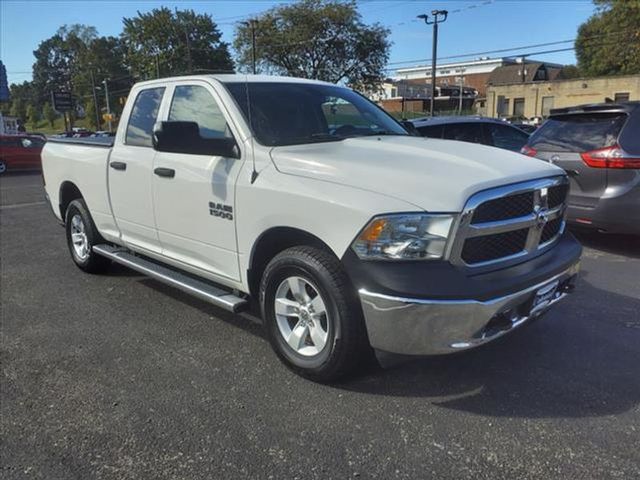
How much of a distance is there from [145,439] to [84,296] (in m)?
2.78

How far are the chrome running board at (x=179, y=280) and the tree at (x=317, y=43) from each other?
4705 centimetres

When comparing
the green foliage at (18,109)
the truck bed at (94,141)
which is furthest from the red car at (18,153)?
the green foliage at (18,109)

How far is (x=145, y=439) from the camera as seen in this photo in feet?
9.37

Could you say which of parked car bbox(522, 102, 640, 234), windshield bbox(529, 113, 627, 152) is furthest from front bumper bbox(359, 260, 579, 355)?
windshield bbox(529, 113, 627, 152)

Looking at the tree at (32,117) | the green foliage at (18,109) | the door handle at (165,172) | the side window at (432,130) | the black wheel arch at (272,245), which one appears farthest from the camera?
the green foliage at (18,109)

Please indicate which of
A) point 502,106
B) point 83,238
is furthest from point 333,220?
point 502,106

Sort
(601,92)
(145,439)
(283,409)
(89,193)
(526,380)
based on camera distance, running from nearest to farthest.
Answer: (145,439) < (283,409) < (526,380) < (89,193) < (601,92)

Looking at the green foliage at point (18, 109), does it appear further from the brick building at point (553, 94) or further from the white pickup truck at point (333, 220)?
the white pickup truck at point (333, 220)

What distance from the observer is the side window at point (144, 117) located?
4.62m

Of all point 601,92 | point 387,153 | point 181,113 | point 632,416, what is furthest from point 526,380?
point 601,92

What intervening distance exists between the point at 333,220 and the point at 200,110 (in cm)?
173

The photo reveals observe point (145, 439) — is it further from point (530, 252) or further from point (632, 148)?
point (632, 148)

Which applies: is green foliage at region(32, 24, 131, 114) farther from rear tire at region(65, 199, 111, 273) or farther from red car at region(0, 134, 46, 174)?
rear tire at region(65, 199, 111, 273)

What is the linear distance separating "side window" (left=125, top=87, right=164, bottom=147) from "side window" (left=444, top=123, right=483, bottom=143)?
525 cm
